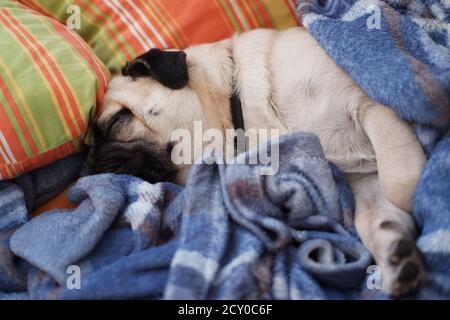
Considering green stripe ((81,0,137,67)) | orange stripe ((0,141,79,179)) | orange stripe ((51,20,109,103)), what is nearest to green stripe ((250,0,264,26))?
green stripe ((81,0,137,67))

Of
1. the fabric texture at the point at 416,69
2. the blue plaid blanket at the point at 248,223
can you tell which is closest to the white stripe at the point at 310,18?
the fabric texture at the point at 416,69

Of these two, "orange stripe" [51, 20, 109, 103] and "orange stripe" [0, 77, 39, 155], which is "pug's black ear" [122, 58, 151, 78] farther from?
"orange stripe" [0, 77, 39, 155]

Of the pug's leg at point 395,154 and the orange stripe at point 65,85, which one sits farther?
the orange stripe at point 65,85

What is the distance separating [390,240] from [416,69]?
0.53 m

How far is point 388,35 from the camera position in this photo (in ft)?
4.99

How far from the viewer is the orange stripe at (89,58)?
1.65 metres

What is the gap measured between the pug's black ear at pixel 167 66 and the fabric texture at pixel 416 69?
1.47 ft

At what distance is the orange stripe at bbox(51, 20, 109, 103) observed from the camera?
165cm

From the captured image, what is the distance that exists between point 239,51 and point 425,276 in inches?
39.8

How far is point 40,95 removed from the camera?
58.2 inches

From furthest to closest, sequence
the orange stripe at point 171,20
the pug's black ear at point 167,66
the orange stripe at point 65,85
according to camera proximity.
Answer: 1. the orange stripe at point 171,20
2. the pug's black ear at point 167,66
3. the orange stripe at point 65,85

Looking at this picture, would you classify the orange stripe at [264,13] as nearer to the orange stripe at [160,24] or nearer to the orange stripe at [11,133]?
the orange stripe at [160,24]
